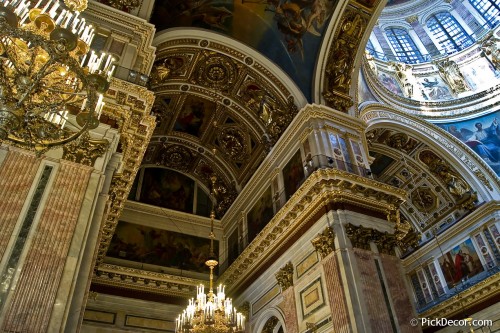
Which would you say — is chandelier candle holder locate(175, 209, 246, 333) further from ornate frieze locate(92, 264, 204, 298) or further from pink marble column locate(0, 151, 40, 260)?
ornate frieze locate(92, 264, 204, 298)

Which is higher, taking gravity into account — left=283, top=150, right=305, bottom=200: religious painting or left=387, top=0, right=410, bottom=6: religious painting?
left=387, top=0, right=410, bottom=6: religious painting

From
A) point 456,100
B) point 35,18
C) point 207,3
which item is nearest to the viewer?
point 35,18

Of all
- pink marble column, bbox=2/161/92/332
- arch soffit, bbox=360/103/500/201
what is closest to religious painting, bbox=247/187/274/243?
arch soffit, bbox=360/103/500/201

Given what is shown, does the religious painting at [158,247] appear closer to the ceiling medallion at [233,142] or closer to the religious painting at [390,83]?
the ceiling medallion at [233,142]

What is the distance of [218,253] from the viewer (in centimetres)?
1402

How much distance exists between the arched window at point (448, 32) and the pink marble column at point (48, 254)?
16.6 metres

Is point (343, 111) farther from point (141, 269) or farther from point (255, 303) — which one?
point (141, 269)

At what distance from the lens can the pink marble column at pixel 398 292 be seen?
7.40 metres

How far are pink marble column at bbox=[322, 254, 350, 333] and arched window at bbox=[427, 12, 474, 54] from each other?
13.5 meters

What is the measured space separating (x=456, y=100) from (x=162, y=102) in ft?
36.2

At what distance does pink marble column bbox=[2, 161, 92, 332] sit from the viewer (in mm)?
4438

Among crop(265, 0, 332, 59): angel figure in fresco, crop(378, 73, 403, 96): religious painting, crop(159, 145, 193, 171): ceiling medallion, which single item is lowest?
crop(159, 145, 193, 171): ceiling medallion

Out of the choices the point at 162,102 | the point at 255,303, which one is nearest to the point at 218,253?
the point at 255,303

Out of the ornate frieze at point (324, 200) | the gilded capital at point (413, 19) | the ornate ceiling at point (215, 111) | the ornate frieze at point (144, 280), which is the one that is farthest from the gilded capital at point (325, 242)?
the gilded capital at point (413, 19)
